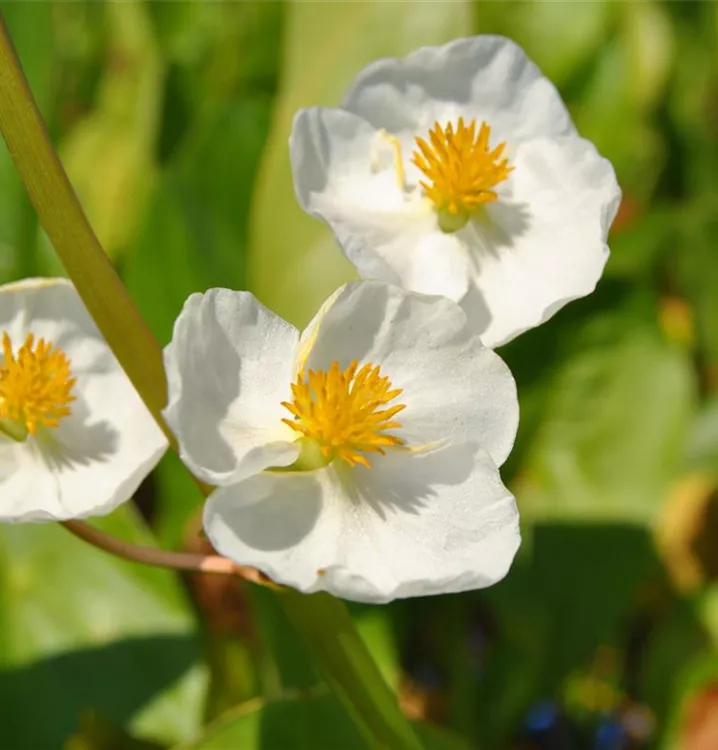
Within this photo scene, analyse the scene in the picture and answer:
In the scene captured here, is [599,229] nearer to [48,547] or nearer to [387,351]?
[387,351]

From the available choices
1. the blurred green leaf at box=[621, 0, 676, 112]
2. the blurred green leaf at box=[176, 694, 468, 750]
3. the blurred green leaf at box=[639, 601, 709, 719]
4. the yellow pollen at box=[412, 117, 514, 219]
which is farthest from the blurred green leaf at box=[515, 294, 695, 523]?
the yellow pollen at box=[412, 117, 514, 219]

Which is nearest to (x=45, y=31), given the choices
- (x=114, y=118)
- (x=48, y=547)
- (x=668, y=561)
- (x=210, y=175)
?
(x=210, y=175)

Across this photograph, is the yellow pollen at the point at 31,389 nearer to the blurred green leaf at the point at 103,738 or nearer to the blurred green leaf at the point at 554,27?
the blurred green leaf at the point at 103,738

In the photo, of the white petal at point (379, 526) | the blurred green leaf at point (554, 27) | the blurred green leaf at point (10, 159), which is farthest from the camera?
the blurred green leaf at point (554, 27)

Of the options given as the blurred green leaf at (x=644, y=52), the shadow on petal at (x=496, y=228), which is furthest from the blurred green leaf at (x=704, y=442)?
the shadow on petal at (x=496, y=228)

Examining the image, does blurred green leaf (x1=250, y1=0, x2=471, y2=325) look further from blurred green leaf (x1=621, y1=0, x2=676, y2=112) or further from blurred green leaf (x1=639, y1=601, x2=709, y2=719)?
blurred green leaf (x1=639, y1=601, x2=709, y2=719)

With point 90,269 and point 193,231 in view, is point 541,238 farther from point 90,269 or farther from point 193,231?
point 193,231
